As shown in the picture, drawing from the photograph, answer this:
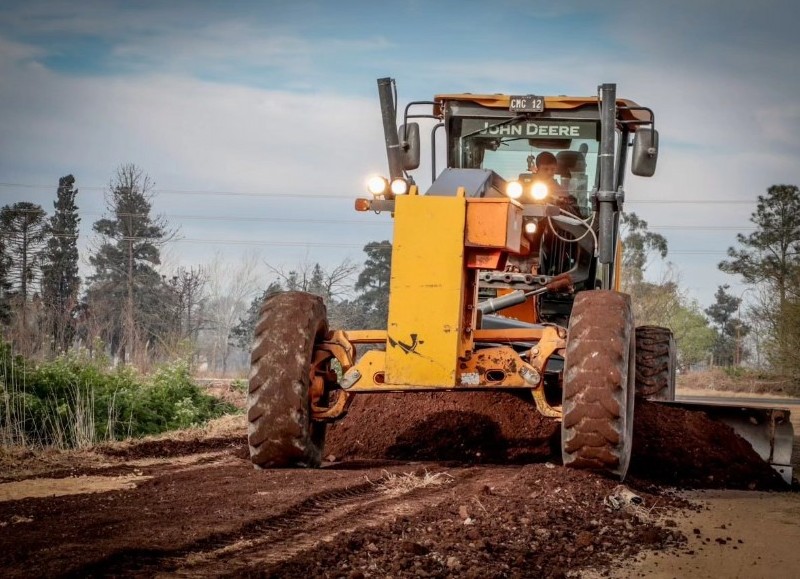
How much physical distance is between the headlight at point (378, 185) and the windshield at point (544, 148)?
2.67 metres

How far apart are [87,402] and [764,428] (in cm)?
770

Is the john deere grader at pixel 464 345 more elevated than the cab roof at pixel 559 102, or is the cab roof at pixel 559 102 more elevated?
the cab roof at pixel 559 102

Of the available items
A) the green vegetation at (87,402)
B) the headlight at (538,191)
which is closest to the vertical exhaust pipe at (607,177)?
the headlight at (538,191)

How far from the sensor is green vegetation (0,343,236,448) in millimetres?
11859

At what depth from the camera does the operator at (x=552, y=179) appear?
36.1 feet

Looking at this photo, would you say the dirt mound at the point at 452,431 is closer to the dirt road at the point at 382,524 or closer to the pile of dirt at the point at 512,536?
the dirt road at the point at 382,524

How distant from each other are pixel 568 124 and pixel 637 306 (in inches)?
1304

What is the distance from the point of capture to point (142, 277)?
4531 centimetres

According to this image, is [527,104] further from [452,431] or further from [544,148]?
[452,431]

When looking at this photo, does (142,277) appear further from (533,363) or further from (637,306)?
(533,363)

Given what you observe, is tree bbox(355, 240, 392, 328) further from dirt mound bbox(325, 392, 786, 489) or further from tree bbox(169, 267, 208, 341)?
A: dirt mound bbox(325, 392, 786, 489)

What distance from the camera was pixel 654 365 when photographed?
10.3 meters

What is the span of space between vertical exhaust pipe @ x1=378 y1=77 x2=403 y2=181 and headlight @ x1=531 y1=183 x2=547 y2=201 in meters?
1.91

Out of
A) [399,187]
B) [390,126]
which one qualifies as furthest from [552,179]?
[399,187]
